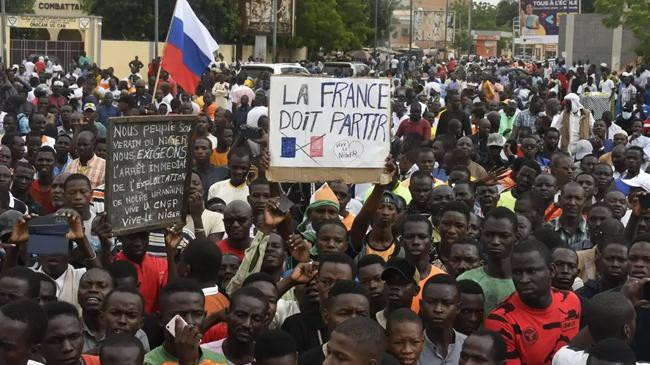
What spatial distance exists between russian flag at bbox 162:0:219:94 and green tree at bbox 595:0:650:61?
29760mm

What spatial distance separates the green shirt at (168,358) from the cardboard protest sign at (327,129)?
247cm

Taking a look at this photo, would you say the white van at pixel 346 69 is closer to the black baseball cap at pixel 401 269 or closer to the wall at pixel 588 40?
the wall at pixel 588 40

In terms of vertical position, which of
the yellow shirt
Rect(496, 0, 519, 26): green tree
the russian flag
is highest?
Rect(496, 0, 519, 26): green tree

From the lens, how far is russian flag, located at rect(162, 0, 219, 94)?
13.5 m

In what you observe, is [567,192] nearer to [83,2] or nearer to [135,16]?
[135,16]

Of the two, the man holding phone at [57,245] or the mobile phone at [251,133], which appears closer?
the man holding phone at [57,245]

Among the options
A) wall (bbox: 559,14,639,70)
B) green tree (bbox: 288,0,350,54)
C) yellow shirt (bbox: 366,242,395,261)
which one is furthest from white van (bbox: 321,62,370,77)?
yellow shirt (bbox: 366,242,395,261)

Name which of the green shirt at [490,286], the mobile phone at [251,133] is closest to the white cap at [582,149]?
the mobile phone at [251,133]

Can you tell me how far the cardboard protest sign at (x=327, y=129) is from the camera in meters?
8.38

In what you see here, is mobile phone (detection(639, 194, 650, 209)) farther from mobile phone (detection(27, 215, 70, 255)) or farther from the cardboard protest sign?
mobile phone (detection(27, 215, 70, 255))

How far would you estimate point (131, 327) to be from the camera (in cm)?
630

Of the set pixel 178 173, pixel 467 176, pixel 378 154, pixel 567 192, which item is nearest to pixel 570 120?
pixel 467 176

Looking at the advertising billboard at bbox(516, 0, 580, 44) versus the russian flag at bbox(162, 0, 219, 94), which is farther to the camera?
the advertising billboard at bbox(516, 0, 580, 44)

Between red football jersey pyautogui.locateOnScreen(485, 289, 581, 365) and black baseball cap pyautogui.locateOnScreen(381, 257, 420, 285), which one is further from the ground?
black baseball cap pyautogui.locateOnScreen(381, 257, 420, 285)
